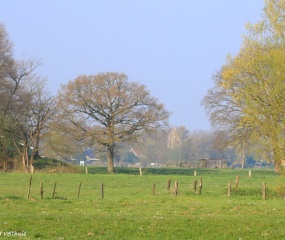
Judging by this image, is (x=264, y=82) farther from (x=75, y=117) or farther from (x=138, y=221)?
(x=75, y=117)

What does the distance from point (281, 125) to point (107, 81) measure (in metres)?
49.9

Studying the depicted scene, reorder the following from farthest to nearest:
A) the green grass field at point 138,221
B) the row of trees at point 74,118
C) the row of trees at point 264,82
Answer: the row of trees at point 74,118
the row of trees at point 264,82
the green grass field at point 138,221

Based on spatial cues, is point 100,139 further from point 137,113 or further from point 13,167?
point 13,167

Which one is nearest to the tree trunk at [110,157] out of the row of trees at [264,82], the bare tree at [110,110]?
the bare tree at [110,110]

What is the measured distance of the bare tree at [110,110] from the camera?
7281cm

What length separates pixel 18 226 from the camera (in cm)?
1659

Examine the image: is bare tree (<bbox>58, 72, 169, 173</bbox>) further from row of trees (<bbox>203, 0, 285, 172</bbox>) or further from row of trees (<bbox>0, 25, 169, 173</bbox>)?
row of trees (<bbox>203, 0, 285, 172</bbox>)

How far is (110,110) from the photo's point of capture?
73.9m

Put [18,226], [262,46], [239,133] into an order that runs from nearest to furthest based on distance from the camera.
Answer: [18,226] < [262,46] < [239,133]

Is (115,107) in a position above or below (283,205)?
above

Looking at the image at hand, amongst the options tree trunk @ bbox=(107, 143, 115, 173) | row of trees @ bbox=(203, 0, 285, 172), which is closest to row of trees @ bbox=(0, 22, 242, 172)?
tree trunk @ bbox=(107, 143, 115, 173)

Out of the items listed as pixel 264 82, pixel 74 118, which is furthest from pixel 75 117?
pixel 264 82

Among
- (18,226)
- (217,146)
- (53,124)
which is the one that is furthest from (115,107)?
(18,226)

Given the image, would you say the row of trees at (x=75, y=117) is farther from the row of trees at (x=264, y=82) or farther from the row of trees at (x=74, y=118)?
the row of trees at (x=264, y=82)
